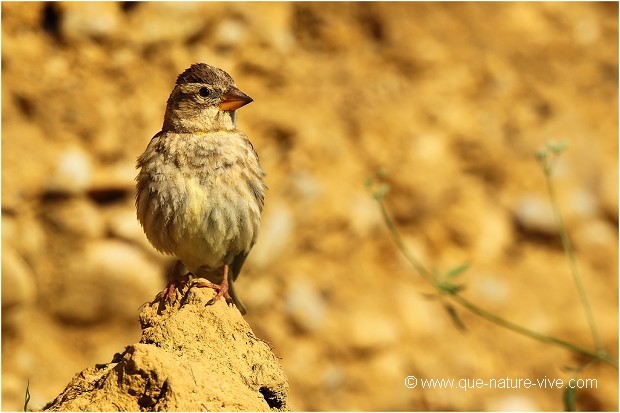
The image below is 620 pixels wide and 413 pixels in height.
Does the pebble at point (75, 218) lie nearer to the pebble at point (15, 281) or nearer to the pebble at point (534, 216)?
the pebble at point (15, 281)

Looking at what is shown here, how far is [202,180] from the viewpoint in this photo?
20.7ft

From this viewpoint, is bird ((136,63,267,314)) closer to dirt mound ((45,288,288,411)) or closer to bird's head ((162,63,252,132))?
bird's head ((162,63,252,132))

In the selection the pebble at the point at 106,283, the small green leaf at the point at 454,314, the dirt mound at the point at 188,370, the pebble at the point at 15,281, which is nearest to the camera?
the dirt mound at the point at 188,370

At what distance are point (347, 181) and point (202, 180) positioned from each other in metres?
4.82

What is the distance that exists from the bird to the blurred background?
10.9ft

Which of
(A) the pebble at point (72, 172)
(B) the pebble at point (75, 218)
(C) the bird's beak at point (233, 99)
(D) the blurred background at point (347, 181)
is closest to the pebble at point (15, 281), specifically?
(D) the blurred background at point (347, 181)

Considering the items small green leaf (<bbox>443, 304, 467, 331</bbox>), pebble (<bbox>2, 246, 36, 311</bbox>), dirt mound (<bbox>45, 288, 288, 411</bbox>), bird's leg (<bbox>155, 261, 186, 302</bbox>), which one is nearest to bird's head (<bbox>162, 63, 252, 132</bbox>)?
bird's leg (<bbox>155, 261, 186, 302</bbox>)

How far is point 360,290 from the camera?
432 inches

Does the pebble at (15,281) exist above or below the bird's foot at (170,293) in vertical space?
above

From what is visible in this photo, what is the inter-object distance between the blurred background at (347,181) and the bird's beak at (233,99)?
3.49 meters

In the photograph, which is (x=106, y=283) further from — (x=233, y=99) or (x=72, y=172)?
(x=233, y=99)

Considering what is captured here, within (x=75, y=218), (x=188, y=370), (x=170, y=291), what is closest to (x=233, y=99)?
(x=170, y=291)

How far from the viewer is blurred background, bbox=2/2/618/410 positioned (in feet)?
32.4

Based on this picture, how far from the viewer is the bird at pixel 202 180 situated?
20.6 ft
